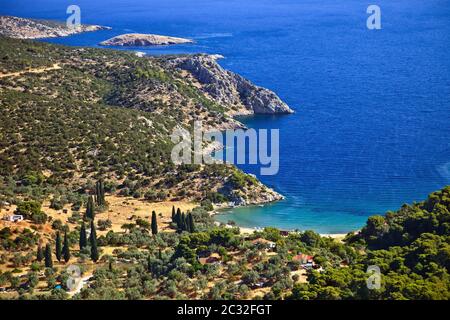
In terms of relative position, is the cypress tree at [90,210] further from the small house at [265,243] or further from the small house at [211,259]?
the small house at [265,243]

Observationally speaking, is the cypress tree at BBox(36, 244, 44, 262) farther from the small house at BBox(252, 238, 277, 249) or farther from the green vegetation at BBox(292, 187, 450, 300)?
the green vegetation at BBox(292, 187, 450, 300)

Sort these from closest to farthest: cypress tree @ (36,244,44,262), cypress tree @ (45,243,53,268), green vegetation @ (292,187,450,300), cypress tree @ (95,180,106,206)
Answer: green vegetation @ (292,187,450,300) < cypress tree @ (45,243,53,268) < cypress tree @ (36,244,44,262) < cypress tree @ (95,180,106,206)

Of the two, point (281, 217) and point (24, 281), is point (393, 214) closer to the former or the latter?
point (281, 217)

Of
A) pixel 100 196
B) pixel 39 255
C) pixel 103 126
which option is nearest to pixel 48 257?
pixel 39 255

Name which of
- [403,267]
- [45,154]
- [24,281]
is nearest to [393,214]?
[403,267]

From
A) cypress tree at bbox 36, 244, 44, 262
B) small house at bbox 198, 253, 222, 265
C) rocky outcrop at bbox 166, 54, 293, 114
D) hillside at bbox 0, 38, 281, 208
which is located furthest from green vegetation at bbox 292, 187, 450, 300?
rocky outcrop at bbox 166, 54, 293, 114

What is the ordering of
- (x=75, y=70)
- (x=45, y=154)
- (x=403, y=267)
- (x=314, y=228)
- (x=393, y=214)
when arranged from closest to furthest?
(x=403, y=267) → (x=393, y=214) → (x=314, y=228) → (x=45, y=154) → (x=75, y=70)

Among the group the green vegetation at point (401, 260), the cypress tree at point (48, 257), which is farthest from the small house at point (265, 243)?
the cypress tree at point (48, 257)
